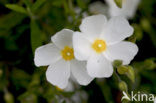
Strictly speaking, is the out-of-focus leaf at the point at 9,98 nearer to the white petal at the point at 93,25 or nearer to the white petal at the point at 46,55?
the white petal at the point at 46,55

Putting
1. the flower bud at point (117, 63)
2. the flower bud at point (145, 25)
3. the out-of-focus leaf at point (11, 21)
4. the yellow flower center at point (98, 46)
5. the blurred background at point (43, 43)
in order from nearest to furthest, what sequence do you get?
the flower bud at point (117, 63), the yellow flower center at point (98, 46), the blurred background at point (43, 43), the out-of-focus leaf at point (11, 21), the flower bud at point (145, 25)

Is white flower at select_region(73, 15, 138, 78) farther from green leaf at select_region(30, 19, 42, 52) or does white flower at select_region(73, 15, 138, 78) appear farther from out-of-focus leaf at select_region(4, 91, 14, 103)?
out-of-focus leaf at select_region(4, 91, 14, 103)

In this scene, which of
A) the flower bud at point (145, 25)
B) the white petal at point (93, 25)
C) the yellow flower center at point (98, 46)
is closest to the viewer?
the white petal at point (93, 25)

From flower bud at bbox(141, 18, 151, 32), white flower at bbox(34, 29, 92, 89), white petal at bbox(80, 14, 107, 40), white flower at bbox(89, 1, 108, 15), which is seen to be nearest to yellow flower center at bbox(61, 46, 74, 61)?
white flower at bbox(34, 29, 92, 89)

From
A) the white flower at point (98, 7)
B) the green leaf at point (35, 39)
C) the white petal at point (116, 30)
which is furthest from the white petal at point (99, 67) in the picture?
the white flower at point (98, 7)

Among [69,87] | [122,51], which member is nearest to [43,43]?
[69,87]

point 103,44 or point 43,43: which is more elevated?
point 103,44

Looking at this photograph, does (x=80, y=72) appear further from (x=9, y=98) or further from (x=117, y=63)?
(x=9, y=98)

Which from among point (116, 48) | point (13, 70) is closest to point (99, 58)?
point (116, 48)
